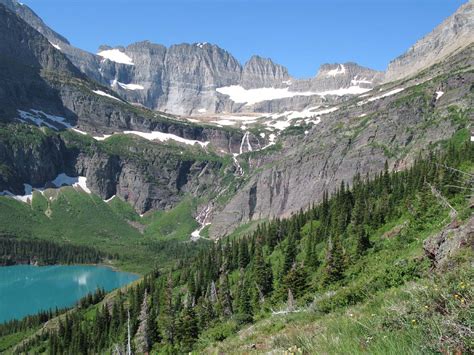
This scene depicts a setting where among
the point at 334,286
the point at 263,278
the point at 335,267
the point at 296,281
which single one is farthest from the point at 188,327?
the point at 334,286

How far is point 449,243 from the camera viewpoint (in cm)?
1491

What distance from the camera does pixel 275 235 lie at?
112875 mm

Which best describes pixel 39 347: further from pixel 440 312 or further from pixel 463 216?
pixel 440 312

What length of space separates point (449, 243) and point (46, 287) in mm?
181576

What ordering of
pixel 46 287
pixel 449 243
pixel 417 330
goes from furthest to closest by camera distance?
pixel 46 287
pixel 449 243
pixel 417 330

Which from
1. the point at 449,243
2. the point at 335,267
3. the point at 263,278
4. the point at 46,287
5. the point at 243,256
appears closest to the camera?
the point at 449,243

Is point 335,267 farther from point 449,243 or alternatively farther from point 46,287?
point 46,287

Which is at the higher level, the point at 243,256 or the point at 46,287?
the point at 243,256

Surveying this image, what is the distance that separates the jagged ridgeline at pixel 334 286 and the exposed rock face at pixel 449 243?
7 centimetres

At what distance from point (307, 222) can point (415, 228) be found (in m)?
74.2

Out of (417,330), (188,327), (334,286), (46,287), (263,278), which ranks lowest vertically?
(46,287)

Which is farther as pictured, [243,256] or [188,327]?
[243,256]

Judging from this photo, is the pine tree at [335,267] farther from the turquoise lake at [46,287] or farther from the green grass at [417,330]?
the turquoise lake at [46,287]

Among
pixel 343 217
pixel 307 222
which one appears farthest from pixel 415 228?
pixel 307 222
